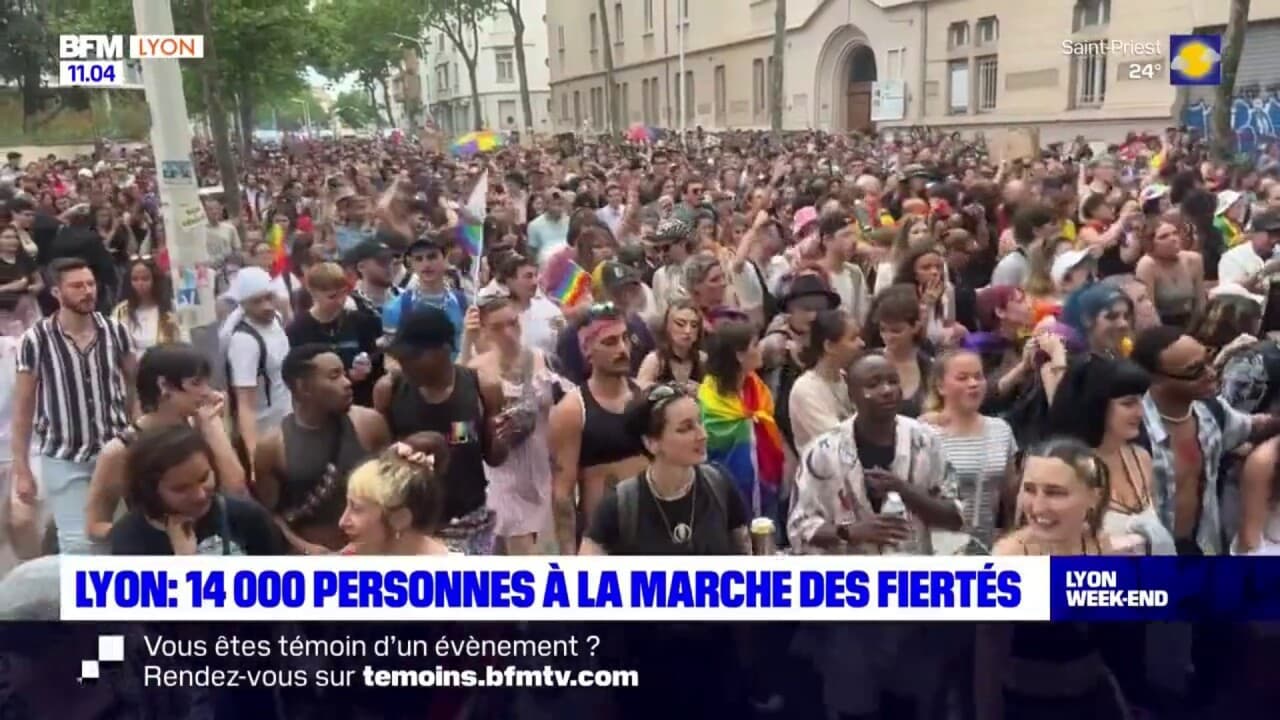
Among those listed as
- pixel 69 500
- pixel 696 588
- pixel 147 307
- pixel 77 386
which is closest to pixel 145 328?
pixel 147 307

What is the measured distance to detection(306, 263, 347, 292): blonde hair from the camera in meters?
4.01

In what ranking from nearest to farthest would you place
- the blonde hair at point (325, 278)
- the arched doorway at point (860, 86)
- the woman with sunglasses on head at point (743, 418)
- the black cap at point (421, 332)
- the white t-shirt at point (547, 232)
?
the woman with sunglasses on head at point (743, 418)
the black cap at point (421, 332)
the arched doorway at point (860, 86)
the blonde hair at point (325, 278)
the white t-shirt at point (547, 232)

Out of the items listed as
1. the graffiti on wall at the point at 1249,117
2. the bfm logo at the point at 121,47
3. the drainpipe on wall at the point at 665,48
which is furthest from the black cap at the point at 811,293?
the bfm logo at the point at 121,47

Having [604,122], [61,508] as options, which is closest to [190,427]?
[61,508]

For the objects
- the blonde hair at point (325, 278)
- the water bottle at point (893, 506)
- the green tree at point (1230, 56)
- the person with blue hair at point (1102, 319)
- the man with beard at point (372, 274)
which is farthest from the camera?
the man with beard at point (372, 274)

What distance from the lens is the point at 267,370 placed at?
3.20 metres

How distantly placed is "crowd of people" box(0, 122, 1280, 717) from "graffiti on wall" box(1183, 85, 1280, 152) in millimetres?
225

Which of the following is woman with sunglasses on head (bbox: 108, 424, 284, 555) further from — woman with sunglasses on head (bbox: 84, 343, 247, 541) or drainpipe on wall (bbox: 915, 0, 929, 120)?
drainpipe on wall (bbox: 915, 0, 929, 120)

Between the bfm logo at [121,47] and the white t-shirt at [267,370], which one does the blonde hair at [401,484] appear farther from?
the bfm logo at [121,47]

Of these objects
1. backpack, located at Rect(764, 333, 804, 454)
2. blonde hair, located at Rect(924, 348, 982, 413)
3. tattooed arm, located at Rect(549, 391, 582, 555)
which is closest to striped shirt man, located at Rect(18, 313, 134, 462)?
tattooed arm, located at Rect(549, 391, 582, 555)

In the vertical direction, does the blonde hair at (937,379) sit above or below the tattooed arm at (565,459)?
above

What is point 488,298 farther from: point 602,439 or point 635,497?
point 635,497

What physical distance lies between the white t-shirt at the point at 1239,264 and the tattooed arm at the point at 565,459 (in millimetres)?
2472

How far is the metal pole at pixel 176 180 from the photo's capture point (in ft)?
9.31
